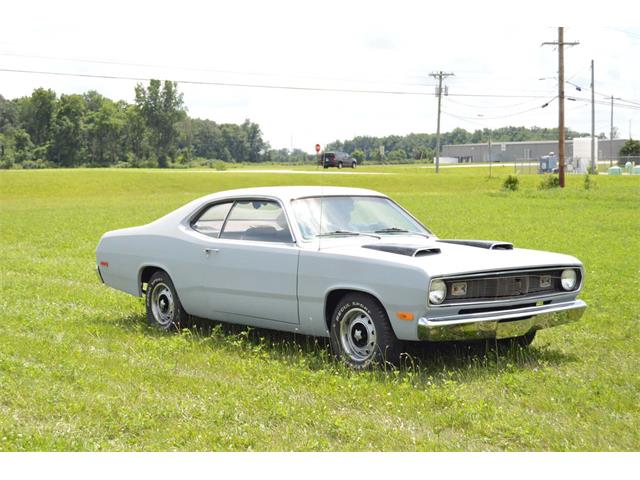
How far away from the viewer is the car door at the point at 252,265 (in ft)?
25.1

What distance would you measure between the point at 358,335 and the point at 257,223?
1.69 meters

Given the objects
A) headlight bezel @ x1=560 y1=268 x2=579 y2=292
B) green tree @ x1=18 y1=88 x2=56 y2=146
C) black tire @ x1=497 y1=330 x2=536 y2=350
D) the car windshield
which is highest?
green tree @ x1=18 y1=88 x2=56 y2=146

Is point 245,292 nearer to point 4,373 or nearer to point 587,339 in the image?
point 4,373

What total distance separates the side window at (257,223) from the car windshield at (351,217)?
173 millimetres

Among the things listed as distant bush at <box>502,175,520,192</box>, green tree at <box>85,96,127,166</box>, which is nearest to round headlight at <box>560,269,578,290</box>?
distant bush at <box>502,175,520,192</box>

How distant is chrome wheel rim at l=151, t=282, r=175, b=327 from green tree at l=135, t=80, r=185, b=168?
4059 centimetres

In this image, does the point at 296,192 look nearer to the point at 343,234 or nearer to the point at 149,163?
the point at 343,234

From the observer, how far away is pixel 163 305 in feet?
30.0

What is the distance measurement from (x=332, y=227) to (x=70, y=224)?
2221 centimetres

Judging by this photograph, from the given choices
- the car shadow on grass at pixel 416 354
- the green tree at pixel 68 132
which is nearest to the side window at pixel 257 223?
the car shadow on grass at pixel 416 354

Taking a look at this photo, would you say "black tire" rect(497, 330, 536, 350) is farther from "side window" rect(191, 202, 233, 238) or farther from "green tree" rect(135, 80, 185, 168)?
"green tree" rect(135, 80, 185, 168)

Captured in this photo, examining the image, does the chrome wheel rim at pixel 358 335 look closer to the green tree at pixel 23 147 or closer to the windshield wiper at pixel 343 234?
the windshield wiper at pixel 343 234

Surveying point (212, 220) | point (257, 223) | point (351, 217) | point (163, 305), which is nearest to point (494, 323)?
point (351, 217)

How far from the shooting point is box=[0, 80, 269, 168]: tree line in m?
53.9
